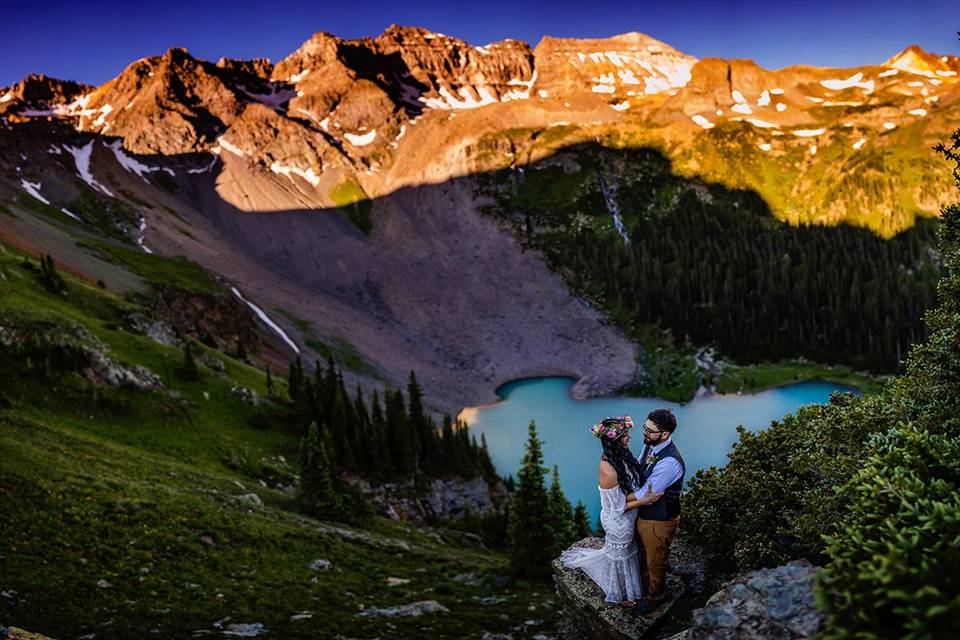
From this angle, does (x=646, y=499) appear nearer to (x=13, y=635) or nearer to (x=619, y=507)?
(x=619, y=507)

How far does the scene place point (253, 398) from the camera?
6456 cm

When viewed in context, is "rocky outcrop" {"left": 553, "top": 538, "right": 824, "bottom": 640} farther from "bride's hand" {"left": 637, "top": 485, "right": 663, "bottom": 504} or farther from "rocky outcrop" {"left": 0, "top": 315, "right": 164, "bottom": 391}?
"rocky outcrop" {"left": 0, "top": 315, "right": 164, "bottom": 391}

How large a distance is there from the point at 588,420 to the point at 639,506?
11158 centimetres

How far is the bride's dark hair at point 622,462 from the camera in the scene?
1271 centimetres

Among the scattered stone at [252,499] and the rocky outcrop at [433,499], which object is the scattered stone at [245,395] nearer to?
the rocky outcrop at [433,499]

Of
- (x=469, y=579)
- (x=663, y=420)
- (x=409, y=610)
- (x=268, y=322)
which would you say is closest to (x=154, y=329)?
(x=268, y=322)

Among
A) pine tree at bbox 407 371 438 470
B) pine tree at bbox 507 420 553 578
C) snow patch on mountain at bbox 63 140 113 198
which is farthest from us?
snow patch on mountain at bbox 63 140 113 198

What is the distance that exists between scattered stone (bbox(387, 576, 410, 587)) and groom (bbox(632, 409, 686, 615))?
18.2 meters

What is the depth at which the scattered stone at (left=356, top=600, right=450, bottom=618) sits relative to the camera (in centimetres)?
2364

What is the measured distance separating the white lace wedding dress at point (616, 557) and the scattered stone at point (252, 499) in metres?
26.5

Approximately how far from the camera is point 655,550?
42.6 feet

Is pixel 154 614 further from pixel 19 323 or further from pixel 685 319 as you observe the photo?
pixel 685 319

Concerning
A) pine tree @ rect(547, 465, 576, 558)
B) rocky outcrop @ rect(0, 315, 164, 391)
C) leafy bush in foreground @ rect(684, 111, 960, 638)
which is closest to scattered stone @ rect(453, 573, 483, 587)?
pine tree @ rect(547, 465, 576, 558)

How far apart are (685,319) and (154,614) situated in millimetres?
154588
